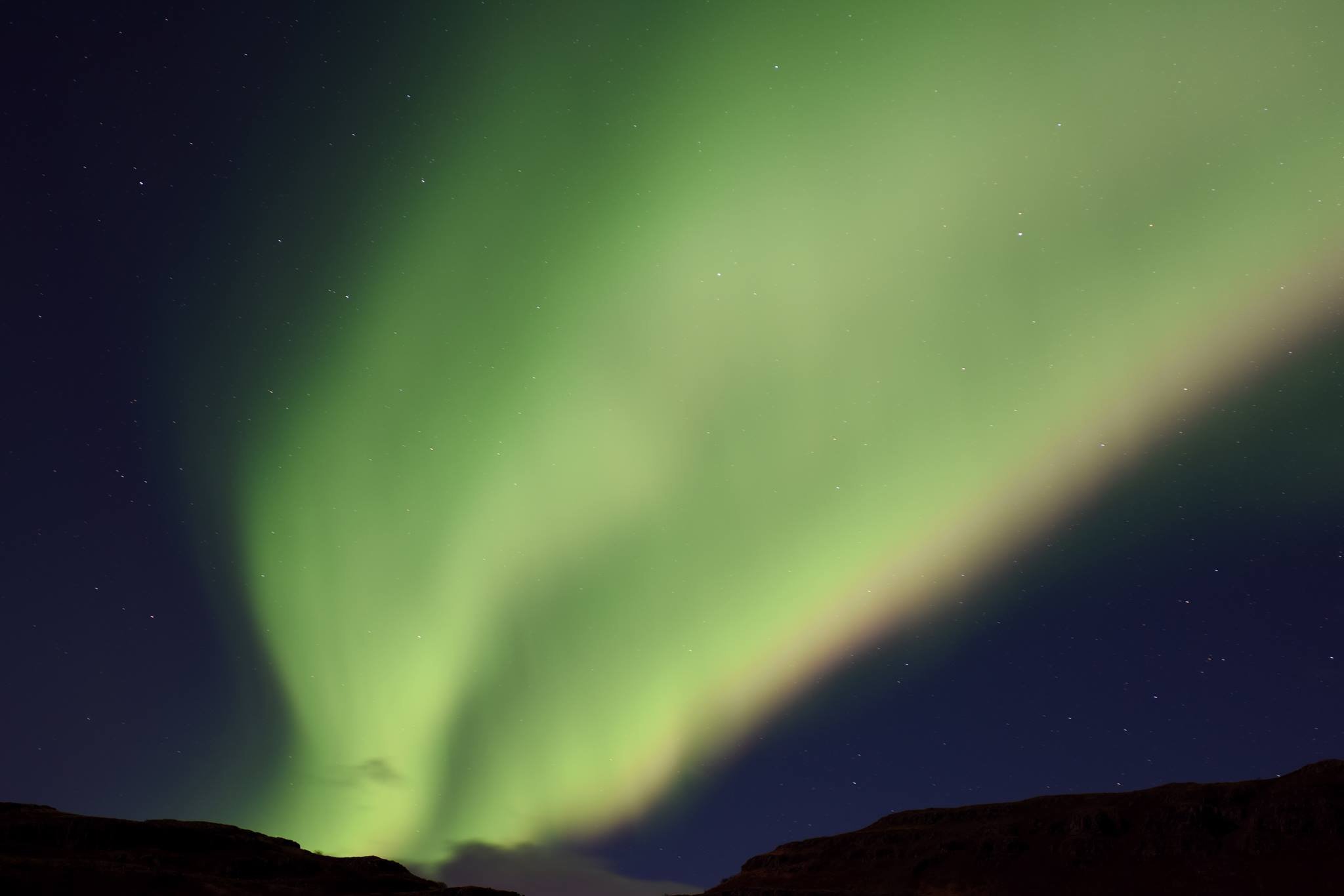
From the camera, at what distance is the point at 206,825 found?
79.9 metres

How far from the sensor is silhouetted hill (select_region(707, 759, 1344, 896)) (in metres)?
62.0

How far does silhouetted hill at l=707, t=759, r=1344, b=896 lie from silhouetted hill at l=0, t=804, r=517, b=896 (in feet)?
106

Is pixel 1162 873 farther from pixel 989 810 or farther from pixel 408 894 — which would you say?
pixel 408 894

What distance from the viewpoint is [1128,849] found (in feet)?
224

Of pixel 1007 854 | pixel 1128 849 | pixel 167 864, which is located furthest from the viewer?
pixel 1007 854

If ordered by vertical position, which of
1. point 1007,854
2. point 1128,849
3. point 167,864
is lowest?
point 1128,849

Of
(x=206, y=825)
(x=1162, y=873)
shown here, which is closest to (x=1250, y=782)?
(x=1162, y=873)

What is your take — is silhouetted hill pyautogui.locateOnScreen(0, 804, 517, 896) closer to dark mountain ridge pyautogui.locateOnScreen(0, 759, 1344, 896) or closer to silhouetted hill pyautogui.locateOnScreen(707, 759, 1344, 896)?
dark mountain ridge pyautogui.locateOnScreen(0, 759, 1344, 896)

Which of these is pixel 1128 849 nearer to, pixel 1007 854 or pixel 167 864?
pixel 1007 854

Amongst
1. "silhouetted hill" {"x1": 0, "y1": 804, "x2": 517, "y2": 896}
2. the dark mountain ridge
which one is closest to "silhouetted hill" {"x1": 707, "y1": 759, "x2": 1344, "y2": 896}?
the dark mountain ridge

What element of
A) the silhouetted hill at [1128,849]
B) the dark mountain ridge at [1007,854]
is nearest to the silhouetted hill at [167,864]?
the dark mountain ridge at [1007,854]

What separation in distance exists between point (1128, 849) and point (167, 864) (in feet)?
245

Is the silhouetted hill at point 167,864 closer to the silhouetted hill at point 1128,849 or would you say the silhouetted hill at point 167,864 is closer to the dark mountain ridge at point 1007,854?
the dark mountain ridge at point 1007,854

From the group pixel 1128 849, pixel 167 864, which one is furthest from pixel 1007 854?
pixel 167 864
